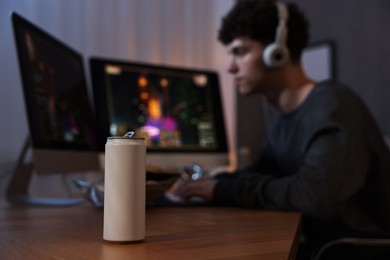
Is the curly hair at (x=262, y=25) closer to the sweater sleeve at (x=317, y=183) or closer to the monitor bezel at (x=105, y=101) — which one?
the monitor bezel at (x=105, y=101)

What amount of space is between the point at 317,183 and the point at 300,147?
1.08 ft

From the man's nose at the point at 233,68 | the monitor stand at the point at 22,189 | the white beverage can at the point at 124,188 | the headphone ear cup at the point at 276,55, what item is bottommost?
the monitor stand at the point at 22,189

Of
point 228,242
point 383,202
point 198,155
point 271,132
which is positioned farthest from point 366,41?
point 228,242

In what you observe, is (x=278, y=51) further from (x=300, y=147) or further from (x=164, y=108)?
(x=164, y=108)

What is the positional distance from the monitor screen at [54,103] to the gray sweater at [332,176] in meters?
0.45

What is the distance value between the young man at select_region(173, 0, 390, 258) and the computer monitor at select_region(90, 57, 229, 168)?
0.23 m

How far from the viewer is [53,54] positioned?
4.68 ft

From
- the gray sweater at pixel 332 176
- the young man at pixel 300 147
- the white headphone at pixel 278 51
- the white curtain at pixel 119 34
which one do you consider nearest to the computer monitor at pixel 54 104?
the white curtain at pixel 119 34

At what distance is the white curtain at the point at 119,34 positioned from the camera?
161 cm

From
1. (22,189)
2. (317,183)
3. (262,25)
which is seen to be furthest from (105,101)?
(317,183)

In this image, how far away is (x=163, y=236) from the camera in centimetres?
68

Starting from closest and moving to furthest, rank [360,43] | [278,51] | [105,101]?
[278,51] → [105,101] → [360,43]

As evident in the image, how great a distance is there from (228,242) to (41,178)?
1.22 meters

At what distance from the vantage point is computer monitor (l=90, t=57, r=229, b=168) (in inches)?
65.9
